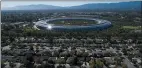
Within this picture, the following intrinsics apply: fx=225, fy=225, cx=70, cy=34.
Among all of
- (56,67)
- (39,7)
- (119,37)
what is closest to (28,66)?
(56,67)

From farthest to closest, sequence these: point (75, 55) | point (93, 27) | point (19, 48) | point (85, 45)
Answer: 1. point (93, 27)
2. point (85, 45)
3. point (19, 48)
4. point (75, 55)

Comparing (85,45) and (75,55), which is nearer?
(75,55)

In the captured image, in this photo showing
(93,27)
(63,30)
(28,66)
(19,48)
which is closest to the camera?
(28,66)

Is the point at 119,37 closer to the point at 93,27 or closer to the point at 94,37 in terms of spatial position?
the point at 94,37

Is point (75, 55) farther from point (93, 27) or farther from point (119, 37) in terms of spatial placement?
point (93, 27)

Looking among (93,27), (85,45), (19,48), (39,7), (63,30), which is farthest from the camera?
(39,7)

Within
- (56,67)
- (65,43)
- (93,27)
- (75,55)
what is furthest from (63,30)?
(56,67)

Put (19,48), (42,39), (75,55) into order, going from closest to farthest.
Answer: (75,55) → (19,48) → (42,39)

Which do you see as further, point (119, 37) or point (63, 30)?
point (63, 30)
